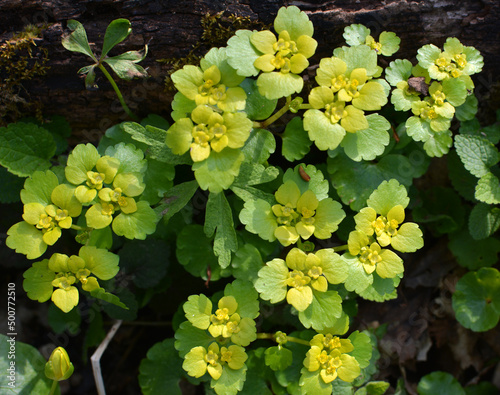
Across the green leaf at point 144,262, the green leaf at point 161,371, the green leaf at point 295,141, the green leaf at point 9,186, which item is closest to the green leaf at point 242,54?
the green leaf at point 295,141

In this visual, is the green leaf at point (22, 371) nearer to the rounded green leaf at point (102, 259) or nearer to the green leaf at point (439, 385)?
the rounded green leaf at point (102, 259)

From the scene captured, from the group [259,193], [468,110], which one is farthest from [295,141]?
[468,110]

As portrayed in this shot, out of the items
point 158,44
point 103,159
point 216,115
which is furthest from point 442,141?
point 103,159

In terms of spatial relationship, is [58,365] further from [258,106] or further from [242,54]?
[242,54]

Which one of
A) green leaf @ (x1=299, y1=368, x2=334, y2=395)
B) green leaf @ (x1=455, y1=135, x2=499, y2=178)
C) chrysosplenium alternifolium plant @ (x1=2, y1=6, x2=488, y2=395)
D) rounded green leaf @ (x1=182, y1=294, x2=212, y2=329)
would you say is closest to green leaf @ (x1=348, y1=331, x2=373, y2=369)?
chrysosplenium alternifolium plant @ (x1=2, y1=6, x2=488, y2=395)

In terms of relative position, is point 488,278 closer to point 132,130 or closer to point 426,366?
point 426,366

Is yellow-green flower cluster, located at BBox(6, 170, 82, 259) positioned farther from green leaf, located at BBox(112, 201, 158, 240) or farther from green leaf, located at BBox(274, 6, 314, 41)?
green leaf, located at BBox(274, 6, 314, 41)
